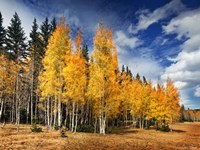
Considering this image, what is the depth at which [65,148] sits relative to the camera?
1441 cm

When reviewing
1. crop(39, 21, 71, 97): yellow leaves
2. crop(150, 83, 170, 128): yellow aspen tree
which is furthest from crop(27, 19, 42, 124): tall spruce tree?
crop(150, 83, 170, 128): yellow aspen tree

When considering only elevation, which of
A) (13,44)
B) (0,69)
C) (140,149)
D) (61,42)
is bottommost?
(140,149)

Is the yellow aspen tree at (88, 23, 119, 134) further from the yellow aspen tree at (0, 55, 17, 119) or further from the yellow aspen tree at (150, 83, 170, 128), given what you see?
the yellow aspen tree at (150, 83, 170, 128)

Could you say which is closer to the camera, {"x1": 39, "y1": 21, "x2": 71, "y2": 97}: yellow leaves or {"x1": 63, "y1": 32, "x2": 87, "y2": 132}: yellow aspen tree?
{"x1": 63, "y1": 32, "x2": 87, "y2": 132}: yellow aspen tree

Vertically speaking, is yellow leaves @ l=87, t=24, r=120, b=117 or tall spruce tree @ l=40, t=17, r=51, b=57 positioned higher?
tall spruce tree @ l=40, t=17, r=51, b=57

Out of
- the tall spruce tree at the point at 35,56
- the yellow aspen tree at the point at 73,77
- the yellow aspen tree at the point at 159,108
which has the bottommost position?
the yellow aspen tree at the point at 159,108


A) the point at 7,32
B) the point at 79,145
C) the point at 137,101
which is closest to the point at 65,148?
the point at 79,145

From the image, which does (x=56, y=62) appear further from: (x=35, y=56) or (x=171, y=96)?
(x=171, y=96)

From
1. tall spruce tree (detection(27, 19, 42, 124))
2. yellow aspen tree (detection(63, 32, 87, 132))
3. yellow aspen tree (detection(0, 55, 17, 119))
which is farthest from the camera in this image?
tall spruce tree (detection(27, 19, 42, 124))

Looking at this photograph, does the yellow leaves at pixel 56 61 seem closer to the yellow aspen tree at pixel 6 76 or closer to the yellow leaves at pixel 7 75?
the yellow aspen tree at pixel 6 76

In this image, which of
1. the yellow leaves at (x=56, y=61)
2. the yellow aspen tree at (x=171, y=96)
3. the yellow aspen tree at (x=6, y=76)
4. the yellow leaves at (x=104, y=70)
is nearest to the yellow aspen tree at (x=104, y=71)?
the yellow leaves at (x=104, y=70)

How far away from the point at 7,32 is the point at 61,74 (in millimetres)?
19187

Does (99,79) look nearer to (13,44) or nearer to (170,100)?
(13,44)

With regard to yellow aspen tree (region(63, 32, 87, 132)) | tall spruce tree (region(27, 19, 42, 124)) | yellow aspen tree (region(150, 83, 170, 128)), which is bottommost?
yellow aspen tree (region(150, 83, 170, 128))
